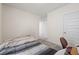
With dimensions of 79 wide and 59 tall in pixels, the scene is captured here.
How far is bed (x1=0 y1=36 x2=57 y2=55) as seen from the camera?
1181 millimetres

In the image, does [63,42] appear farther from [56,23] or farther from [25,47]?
[25,47]

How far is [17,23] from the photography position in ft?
4.19

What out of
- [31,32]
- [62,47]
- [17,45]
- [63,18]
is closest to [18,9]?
[31,32]

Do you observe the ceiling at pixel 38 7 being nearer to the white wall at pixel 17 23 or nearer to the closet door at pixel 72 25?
the white wall at pixel 17 23

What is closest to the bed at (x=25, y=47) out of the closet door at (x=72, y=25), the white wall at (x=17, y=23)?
the white wall at (x=17, y=23)

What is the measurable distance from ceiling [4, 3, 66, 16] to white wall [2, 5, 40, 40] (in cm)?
5

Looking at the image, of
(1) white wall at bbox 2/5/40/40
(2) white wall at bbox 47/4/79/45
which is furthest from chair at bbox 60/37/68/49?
(1) white wall at bbox 2/5/40/40

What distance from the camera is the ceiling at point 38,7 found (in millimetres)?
1219

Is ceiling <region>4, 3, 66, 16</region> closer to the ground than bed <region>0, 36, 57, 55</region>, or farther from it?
farther from it

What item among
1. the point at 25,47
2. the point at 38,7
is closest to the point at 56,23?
the point at 38,7

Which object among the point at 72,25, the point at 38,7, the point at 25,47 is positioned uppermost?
the point at 38,7

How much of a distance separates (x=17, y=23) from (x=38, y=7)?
0.33 m

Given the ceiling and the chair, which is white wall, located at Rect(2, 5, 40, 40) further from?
the chair
